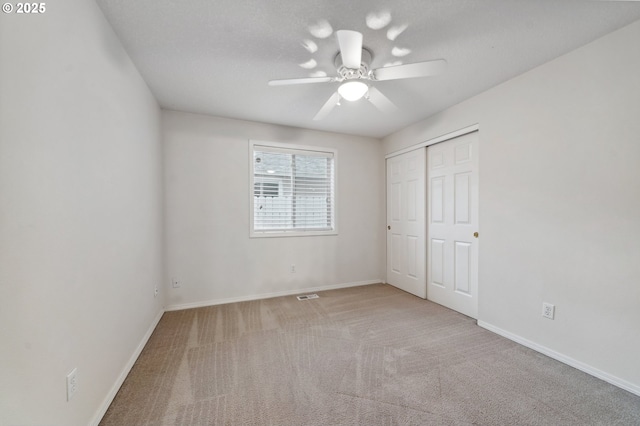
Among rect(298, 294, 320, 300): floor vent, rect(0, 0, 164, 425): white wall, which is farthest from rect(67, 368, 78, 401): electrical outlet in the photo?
rect(298, 294, 320, 300): floor vent

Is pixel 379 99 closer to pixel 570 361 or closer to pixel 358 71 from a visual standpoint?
pixel 358 71

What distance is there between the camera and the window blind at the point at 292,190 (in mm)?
3459

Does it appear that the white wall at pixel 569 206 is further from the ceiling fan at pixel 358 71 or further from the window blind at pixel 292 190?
the window blind at pixel 292 190

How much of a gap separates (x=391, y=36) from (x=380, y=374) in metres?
2.43

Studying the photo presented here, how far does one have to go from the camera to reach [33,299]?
956mm

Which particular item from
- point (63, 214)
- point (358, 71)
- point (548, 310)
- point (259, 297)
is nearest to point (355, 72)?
point (358, 71)

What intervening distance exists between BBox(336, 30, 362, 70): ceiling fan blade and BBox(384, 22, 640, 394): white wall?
174cm

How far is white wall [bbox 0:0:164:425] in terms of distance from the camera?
34.6 inches

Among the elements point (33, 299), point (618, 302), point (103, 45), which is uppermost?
point (103, 45)

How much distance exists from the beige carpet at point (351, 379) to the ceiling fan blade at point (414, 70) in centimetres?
209

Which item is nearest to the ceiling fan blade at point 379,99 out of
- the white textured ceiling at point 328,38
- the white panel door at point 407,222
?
the white textured ceiling at point 328,38

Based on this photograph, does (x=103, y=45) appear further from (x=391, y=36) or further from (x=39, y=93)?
(x=391, y=36)

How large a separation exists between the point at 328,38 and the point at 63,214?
1.86 metres

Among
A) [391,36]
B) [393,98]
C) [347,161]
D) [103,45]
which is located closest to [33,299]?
[103,45]
